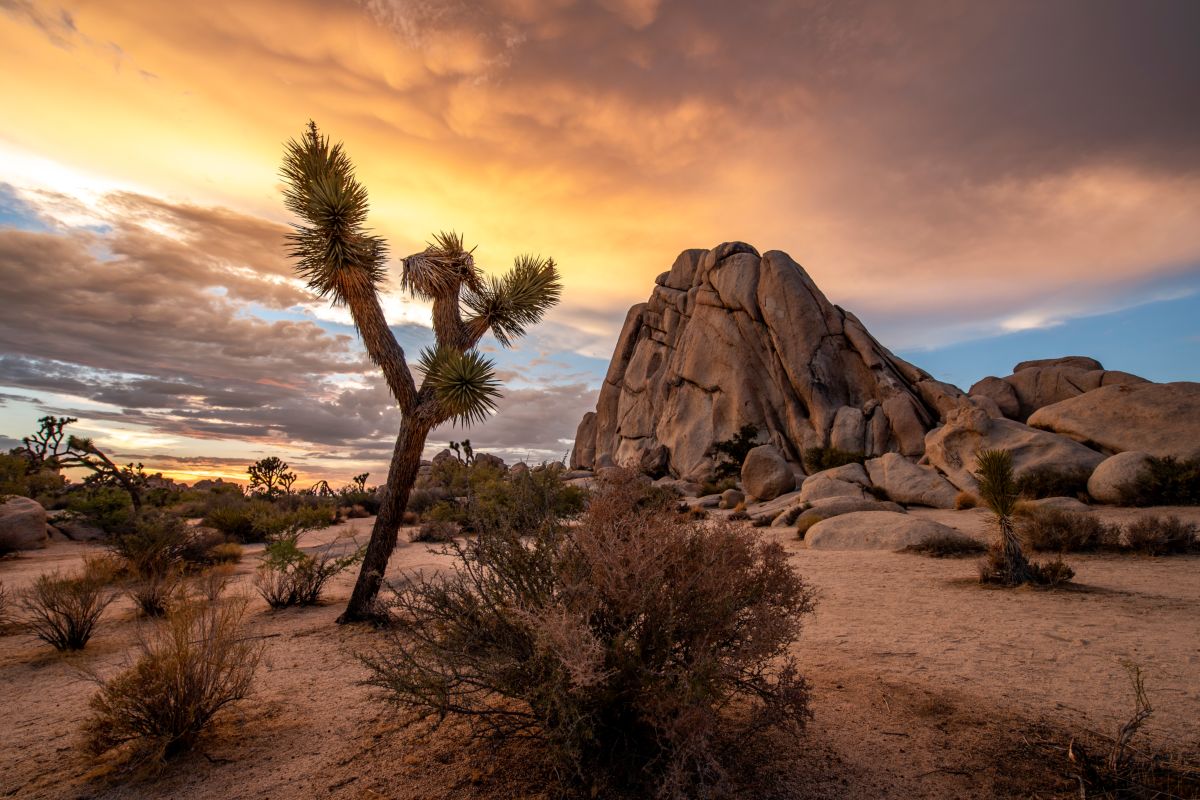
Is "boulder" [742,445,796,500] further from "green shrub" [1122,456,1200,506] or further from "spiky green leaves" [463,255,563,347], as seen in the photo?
"spiky green leaves" [463,255,563,347]

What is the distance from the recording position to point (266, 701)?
16.6 feet

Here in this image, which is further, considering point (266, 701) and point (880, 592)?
point (880, 592)

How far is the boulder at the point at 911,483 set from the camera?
1836cm

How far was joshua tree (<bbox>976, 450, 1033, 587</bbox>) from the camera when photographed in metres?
8.21

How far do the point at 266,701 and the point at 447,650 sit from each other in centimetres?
288

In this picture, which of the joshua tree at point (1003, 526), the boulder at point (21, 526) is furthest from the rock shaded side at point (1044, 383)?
the boulder at point (21, 526)

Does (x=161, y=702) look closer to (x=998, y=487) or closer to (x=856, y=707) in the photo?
(x=856, y=707)

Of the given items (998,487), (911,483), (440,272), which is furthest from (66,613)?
(911,483)

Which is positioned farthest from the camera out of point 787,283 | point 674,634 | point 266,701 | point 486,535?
point 787,283

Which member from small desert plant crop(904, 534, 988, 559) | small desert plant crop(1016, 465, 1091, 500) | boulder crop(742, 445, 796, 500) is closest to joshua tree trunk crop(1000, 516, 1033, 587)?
small desert plant crop(904, 534, 988, 559)

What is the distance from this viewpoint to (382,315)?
8453 millimetres

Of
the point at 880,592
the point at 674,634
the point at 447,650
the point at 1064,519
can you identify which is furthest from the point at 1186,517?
the point at 447,650

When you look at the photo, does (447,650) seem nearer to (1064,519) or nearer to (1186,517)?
(1064,519)

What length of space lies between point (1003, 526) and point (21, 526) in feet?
74.2
